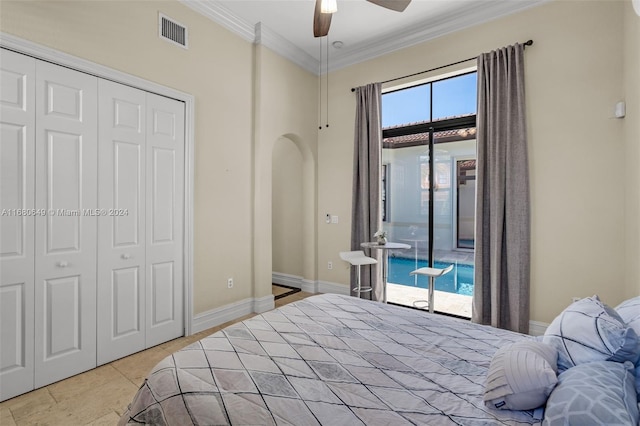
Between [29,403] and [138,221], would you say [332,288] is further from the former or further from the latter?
[29,403]

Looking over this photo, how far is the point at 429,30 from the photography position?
3826 millimetres

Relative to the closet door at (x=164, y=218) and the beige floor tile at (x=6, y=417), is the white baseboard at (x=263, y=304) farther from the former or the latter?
the beige floor tile at (x=6, y=417)

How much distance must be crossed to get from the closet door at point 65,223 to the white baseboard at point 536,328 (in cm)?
416

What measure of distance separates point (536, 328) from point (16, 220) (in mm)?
4683

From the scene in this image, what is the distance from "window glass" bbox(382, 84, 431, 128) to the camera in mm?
4148

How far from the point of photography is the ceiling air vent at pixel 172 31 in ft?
9.97

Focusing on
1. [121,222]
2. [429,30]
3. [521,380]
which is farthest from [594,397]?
[429,30]

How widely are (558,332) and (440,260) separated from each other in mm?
2860

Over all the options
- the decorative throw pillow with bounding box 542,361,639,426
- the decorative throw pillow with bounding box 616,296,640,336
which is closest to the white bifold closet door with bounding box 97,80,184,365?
the decorative throw pillow with bounding box 542,361,639,426

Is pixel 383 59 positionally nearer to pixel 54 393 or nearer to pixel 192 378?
pixel 192 378

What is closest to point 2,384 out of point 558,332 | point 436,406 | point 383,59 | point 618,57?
point 436,406

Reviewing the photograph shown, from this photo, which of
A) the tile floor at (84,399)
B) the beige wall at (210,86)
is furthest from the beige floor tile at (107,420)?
the beige wall at (210,86)

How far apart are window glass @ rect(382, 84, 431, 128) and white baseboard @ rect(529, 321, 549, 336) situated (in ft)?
8.80

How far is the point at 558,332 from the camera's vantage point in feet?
4.47
